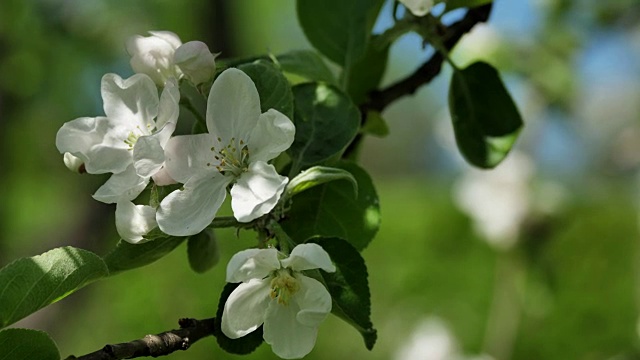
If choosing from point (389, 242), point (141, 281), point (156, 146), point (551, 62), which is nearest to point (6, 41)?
point (141, 281)

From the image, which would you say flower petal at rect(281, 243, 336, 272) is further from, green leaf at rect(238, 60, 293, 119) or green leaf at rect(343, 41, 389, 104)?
green leaf at rect(343, 41, 389, 104)

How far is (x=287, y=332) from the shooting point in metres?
0.73

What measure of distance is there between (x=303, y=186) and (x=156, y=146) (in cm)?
13

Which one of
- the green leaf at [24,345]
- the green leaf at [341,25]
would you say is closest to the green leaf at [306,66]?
the green leaf at [341,25]

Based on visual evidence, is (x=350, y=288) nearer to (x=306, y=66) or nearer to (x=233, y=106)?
(x=233, y=106)

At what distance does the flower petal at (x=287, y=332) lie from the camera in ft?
2.35

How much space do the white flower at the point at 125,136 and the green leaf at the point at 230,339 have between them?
0.32ft

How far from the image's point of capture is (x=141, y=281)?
3535 mm

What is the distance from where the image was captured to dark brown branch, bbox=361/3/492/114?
1.04m

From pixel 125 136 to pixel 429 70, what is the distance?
1.38 feet

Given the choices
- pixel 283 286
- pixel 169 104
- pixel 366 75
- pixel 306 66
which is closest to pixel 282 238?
pixel 283 286

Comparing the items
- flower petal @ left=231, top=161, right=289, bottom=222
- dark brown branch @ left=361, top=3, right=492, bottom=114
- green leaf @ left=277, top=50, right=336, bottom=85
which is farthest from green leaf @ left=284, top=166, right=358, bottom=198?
dark brown branch @ left=361, top=3, right=492, bottom=114

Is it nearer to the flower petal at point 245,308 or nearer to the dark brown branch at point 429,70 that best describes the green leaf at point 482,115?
the dark brown branch at point 429,70

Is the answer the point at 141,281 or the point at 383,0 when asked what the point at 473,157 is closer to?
the point at 383,0
